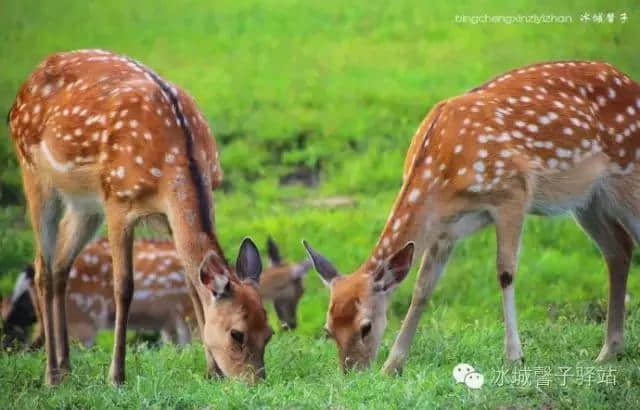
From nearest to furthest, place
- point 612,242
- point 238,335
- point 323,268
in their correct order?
point 238,335, point 323,268, point 612,242

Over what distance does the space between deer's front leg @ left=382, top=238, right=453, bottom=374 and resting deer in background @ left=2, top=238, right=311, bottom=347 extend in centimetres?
218

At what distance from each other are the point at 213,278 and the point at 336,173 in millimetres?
4349

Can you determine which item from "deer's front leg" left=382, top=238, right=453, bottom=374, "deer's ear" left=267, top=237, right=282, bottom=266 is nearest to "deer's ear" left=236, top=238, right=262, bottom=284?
"deer's front leg" left=382, top=238, right=453, bottom=374

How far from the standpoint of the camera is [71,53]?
22.2 feet

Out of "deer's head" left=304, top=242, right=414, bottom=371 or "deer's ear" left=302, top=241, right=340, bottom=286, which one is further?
"deer's ear" left=302, top=241, right=340, bottom=286

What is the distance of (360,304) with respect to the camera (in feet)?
19.4

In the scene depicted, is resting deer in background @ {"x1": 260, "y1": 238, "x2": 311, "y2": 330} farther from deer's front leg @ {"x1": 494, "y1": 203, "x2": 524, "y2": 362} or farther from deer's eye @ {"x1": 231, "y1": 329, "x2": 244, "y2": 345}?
deer's eye @ {"x1": 231, "y1": 329, "x2": 244, "y2": 345}

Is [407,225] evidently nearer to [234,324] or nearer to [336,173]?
[234,324]

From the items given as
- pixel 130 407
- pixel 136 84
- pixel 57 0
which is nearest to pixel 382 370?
pixel 130 407

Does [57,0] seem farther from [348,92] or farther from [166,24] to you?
[348,92]

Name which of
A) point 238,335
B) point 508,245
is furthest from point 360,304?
point 508,245

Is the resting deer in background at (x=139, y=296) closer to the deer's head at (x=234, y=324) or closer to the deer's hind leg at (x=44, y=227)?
the deer's hind leg at (x=44, y=227)

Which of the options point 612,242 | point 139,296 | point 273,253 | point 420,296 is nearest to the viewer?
point 420,296

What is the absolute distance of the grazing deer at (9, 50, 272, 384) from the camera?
5.77 m
